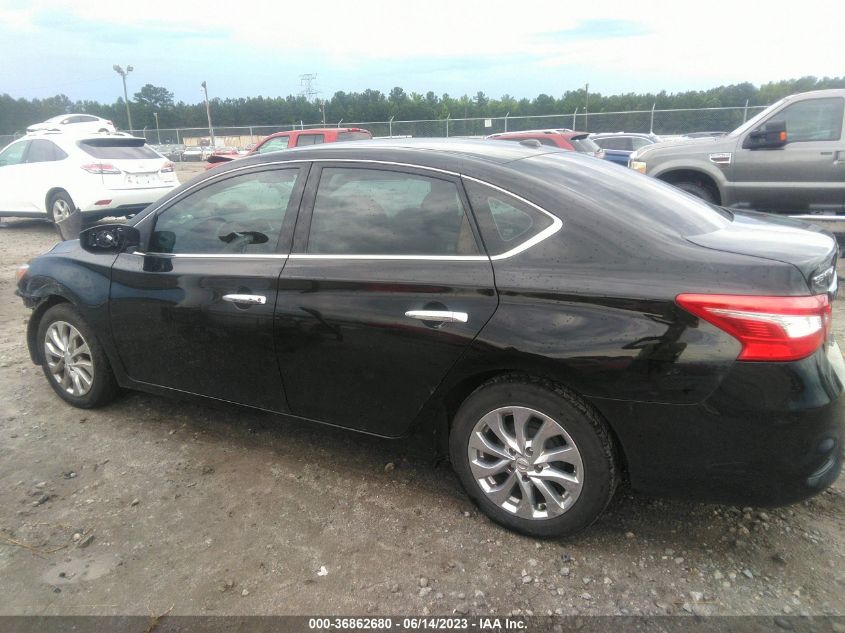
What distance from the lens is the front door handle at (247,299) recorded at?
309cm

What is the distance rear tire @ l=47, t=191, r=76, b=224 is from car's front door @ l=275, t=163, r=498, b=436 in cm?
933

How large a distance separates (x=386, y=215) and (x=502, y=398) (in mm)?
995

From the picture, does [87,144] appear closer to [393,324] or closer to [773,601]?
[393,324]

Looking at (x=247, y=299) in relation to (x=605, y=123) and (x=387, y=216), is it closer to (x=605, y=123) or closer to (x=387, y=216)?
(x=387, y=216)

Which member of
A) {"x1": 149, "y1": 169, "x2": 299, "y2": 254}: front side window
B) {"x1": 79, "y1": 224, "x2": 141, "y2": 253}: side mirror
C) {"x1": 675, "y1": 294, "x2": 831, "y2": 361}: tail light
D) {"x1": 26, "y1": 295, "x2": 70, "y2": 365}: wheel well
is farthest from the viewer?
{"x1": 26, "y1": 295, "x2": 70, "y2": 365}: wheel well

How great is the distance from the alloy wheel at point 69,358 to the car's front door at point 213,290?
1.30 feet

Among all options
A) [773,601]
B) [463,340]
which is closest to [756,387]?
[773,601]

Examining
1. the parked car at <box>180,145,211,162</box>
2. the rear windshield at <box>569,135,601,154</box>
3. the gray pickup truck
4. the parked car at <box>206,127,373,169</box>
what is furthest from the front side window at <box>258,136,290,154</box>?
the parked car at <box>180,145,211,162</box>

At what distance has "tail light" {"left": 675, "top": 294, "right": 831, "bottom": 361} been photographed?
218cm

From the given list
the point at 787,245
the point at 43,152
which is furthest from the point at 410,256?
the point at 43,152

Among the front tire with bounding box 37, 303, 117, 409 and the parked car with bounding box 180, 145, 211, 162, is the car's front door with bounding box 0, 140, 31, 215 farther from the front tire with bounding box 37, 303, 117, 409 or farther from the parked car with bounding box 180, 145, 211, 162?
the parked car with bounding box 180, 145, 211, 162

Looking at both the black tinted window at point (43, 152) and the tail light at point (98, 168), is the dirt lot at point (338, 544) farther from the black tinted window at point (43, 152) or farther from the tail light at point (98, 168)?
the black tinted window at point (43, 152)

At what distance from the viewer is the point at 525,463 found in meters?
2.61

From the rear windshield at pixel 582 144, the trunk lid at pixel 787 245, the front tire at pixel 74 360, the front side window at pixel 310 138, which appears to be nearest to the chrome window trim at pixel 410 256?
the trunk lid at pixel 787 245
